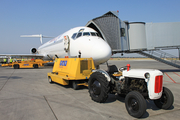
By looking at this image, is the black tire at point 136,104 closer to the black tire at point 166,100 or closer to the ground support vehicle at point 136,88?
the ground support vehicle at point 136,88

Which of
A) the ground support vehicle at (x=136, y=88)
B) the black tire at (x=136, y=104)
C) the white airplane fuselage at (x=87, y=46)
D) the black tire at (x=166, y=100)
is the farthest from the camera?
the white airplane fuselage at (x=87, y=46)

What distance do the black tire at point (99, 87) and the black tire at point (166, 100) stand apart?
1.60 m

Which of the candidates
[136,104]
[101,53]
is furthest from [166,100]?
[101,53]

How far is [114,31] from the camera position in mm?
14273

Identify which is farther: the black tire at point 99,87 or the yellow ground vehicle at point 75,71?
the yellow ground vehicle at point 75,71

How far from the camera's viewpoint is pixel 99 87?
16.0ft

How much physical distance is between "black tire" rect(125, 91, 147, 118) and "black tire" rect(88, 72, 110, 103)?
862mm

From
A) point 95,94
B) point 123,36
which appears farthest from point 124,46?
point 95,94

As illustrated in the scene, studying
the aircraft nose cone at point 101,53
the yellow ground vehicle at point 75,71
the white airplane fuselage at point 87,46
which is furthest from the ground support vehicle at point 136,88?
the white airplane fuselage at point 87,46

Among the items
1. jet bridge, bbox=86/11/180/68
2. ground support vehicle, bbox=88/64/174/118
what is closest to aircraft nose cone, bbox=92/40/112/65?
ground support vehicle, bbox=88/64/174/118

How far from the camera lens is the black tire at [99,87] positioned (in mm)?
4645

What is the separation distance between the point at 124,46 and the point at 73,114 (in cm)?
1105

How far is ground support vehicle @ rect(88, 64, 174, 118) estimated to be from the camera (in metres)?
3.77

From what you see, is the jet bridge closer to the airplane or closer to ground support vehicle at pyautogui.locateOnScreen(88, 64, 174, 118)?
the airplane
